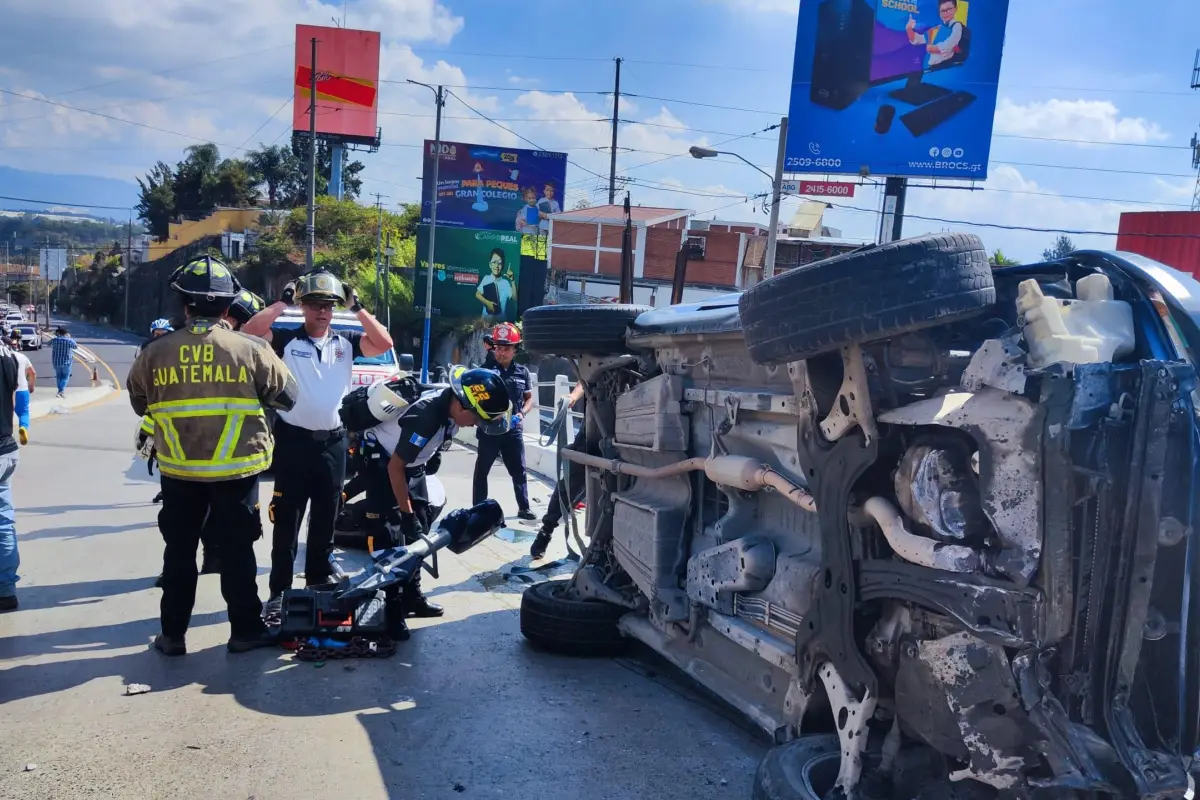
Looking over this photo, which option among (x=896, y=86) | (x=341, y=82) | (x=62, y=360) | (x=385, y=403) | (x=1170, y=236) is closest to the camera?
(x=385, y=403)

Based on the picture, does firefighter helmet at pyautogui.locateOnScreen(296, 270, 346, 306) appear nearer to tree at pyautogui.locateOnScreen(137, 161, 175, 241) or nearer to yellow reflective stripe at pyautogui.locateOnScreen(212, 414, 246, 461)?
yellow reflective stripe at pyautogui.locateOnScreen(212, 414, 246, 461)

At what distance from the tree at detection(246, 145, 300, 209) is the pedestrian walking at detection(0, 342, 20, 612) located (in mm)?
69417

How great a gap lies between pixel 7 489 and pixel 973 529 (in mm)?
5194

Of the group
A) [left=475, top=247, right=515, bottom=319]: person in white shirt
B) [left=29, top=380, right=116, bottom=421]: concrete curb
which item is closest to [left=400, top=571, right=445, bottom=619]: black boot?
[left=29, top=380, right=116, bottom=421]: concrete curb

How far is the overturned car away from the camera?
2.37 m

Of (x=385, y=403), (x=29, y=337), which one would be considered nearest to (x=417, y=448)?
(x=385, y=403)

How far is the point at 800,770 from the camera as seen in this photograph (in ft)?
9.49

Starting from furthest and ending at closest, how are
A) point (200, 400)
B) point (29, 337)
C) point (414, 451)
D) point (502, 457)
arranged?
point (29, 337) < point (502, 457) < point (414, 451) < point (200, 400)

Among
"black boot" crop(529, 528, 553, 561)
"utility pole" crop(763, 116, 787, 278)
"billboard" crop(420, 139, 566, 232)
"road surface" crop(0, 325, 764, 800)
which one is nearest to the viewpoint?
"road surface" crop(0, 325, 764, 800)

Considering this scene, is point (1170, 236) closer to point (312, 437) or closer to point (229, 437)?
point (312, 437)

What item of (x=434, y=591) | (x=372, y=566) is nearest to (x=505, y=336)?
(x=434, y=591)

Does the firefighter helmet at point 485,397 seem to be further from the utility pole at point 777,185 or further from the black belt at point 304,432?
the utility pole at point 777,185

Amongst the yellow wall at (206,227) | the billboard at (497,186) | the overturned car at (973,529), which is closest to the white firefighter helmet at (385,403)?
the overturned car at (973,529)

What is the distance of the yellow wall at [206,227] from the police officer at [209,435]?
175 feet
